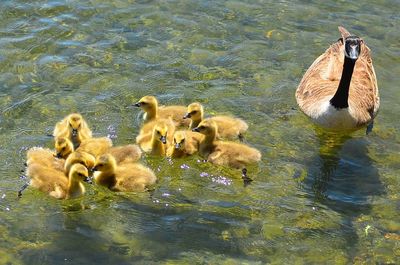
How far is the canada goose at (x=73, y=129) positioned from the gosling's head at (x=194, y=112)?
114 centimetres

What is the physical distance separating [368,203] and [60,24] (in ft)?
17.7

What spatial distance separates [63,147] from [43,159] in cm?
24

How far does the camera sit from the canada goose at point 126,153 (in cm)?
745

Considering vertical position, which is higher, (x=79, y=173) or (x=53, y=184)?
(x=79, y=173)

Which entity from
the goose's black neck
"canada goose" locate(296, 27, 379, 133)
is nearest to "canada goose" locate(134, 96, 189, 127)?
"canada goose" locate(296, 27, 379, 133)

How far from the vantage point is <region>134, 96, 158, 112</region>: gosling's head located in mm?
7973

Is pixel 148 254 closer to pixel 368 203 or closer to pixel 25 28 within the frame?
pixel 368 203

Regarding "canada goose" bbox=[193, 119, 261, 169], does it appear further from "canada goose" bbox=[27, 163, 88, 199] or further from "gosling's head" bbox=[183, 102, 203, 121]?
"canada goose" bbox=[27, 163, 88, 199]

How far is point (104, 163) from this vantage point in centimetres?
693

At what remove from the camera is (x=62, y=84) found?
8.91 m

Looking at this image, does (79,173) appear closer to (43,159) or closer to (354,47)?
(43,159)

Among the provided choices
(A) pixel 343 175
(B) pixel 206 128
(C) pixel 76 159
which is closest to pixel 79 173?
(C) pixel 76 159

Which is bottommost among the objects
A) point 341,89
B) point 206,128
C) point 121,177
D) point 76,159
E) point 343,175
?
point 343,175

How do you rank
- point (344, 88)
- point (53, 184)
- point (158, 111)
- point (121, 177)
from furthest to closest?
point (344, 88) → point (158, 111) → point (121, 177) → point (53, 184)
